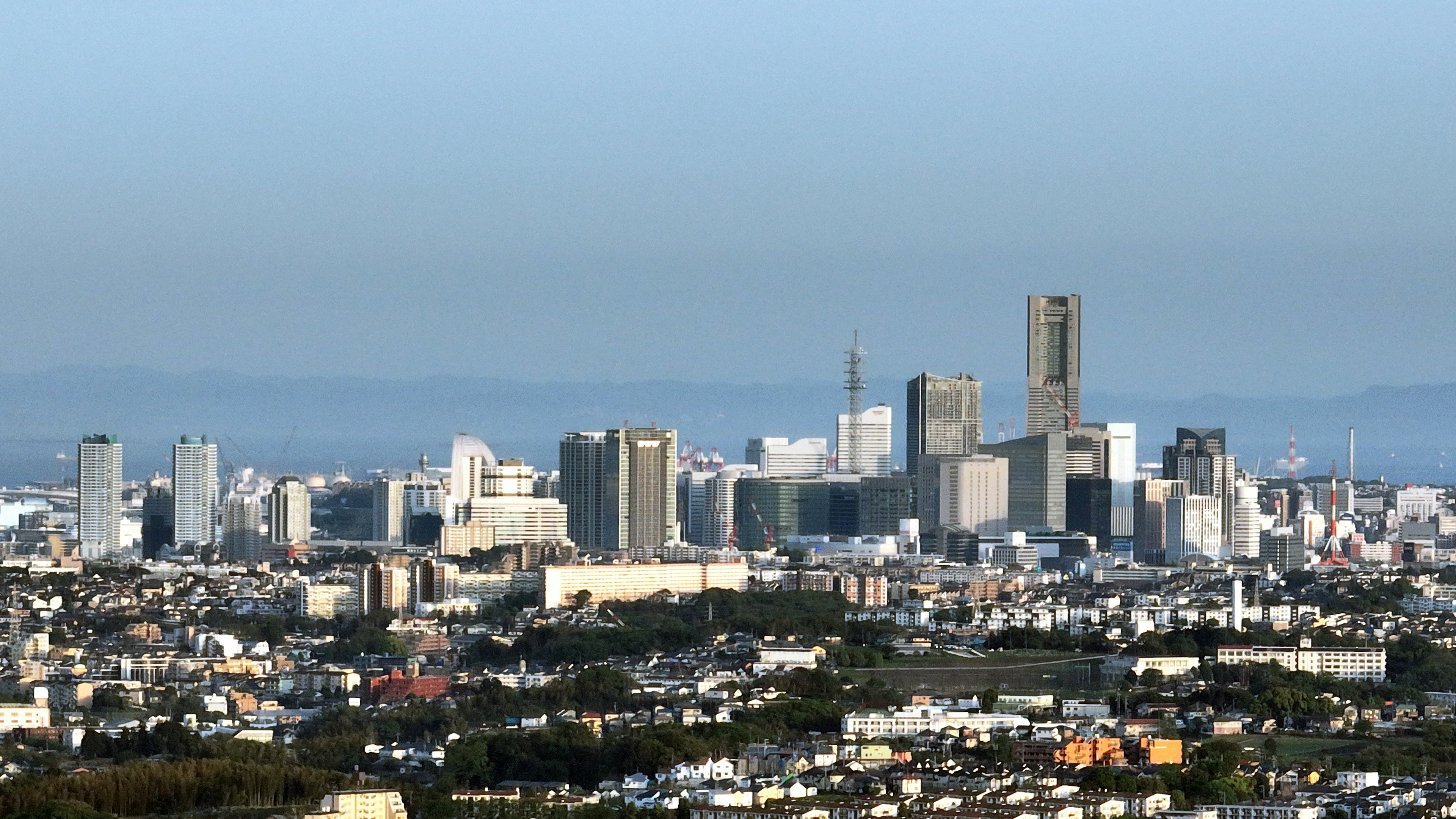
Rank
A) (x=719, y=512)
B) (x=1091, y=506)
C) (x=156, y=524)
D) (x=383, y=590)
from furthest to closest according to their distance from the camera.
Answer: (x=719, y=512) → (x=1091, y=506) → (x=156, y=524) → (x=383, y=590)

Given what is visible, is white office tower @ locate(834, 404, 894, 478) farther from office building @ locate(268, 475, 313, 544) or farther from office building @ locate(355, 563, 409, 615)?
office building @ locate(355, 563, 409, 615)

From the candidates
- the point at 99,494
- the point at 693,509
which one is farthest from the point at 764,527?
the point at 99,494

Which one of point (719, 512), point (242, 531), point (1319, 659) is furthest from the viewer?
point (719, 512)

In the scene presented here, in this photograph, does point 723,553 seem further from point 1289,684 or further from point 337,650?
point 1289,684

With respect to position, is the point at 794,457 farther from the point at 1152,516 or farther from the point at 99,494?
the point at 99,494

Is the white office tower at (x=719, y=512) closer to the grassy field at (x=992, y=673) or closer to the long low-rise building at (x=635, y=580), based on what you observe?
the long low-rise building at (x=635, y=580)

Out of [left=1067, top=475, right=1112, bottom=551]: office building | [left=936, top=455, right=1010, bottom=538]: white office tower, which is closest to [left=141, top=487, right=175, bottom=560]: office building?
[left=936, top=455, right=1010, bottom=538]: white office tower

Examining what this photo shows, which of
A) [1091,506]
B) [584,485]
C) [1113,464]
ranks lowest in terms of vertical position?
[1091,506]

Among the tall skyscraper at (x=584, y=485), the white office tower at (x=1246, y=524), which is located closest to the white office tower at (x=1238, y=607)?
the tall skyscraper at (x=584, y=485)
